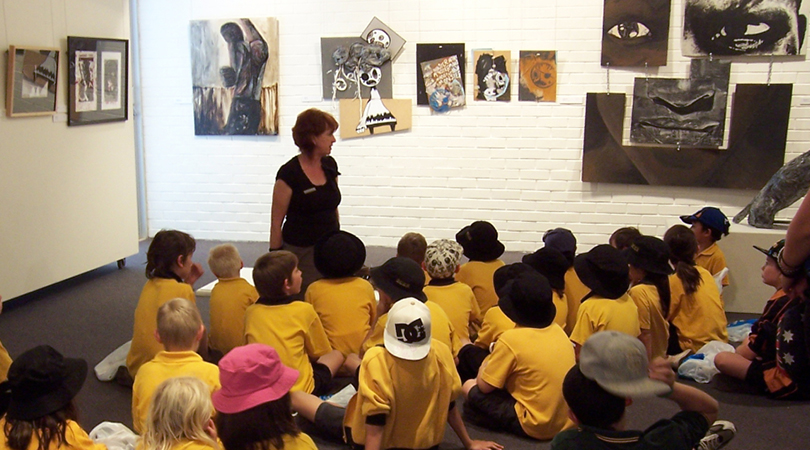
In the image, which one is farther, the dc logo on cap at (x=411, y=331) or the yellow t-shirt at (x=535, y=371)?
the yellow t-shirt at (x=535, y=371)

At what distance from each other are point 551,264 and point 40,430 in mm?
2490

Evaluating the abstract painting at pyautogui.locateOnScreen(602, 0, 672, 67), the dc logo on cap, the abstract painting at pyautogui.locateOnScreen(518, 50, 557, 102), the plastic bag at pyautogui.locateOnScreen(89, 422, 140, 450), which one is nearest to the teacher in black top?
the plastic bag at pyautogui.locateOnScreen(89, 422, 140, 450)

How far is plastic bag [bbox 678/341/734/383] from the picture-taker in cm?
399

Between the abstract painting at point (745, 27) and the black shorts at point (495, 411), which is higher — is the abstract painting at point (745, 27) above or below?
above

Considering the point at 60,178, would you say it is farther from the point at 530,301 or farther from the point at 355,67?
the point at 530,301

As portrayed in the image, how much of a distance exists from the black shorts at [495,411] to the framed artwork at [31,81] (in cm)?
388

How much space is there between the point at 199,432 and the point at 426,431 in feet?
3.17

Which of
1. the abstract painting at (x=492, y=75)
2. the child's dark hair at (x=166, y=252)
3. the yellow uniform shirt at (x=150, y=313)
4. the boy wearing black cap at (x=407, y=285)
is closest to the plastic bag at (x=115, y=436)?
the yellow uniform shirt at (x=150, y=313)

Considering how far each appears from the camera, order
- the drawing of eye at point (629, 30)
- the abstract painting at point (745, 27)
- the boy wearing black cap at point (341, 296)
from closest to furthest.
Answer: the boy wearing black cap at point (341, 296)
the abstract painting at point (745, 27)
the drawing of eye at point (629, 30)

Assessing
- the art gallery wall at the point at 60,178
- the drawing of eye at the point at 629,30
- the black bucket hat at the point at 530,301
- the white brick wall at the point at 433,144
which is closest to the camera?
the black bucket hat at the point at 530,301

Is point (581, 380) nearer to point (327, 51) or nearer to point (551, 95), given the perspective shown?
point (551, 95)

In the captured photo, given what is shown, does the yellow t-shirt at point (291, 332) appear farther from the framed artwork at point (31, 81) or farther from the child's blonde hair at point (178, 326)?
the framed artwork at point (31, 81)

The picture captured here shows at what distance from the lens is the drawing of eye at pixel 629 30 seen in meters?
6.44

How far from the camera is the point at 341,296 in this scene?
369cm
